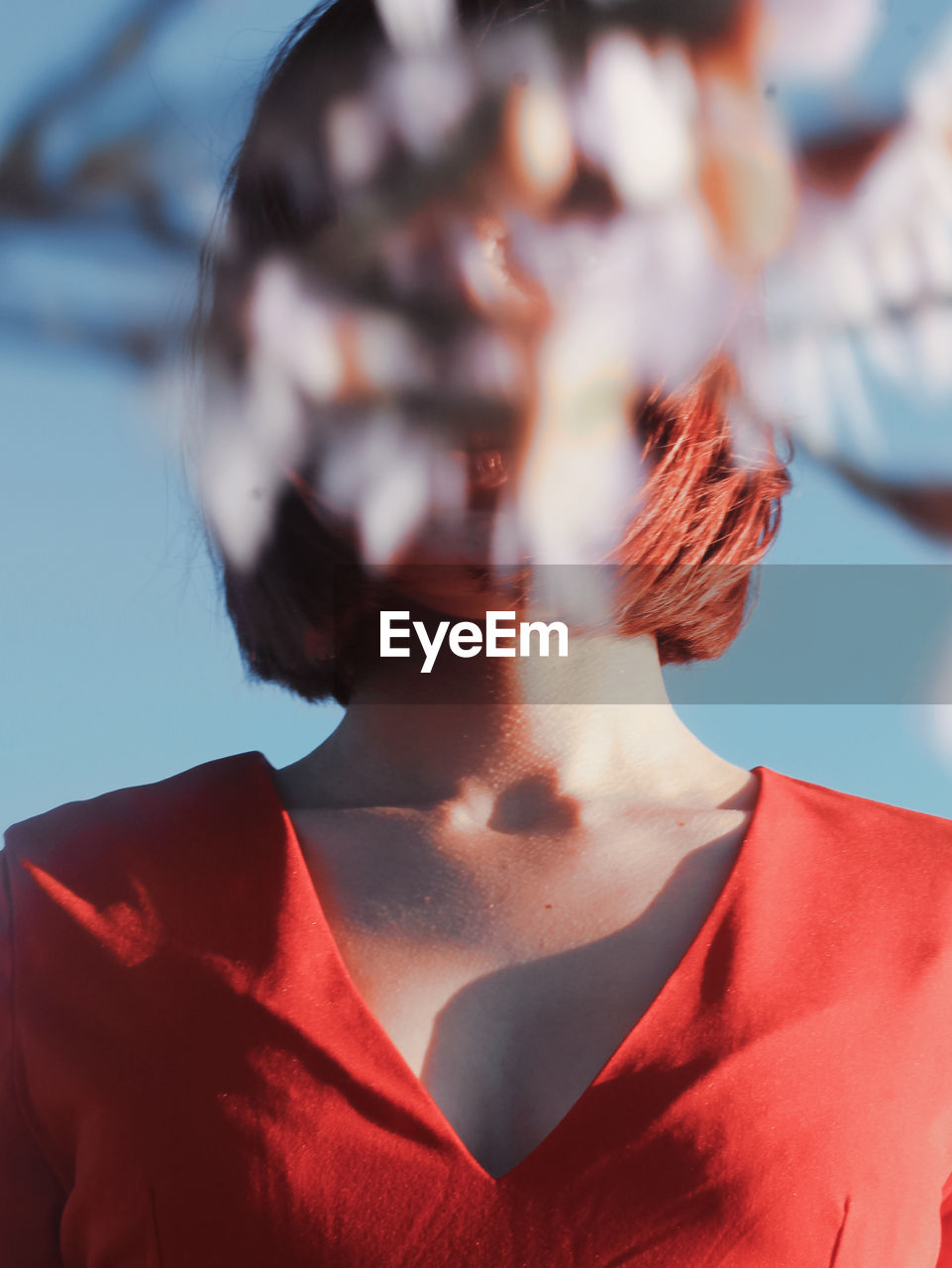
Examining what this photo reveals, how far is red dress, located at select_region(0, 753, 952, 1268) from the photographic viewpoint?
0.42 meters

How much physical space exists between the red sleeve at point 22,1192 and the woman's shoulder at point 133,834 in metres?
0.08

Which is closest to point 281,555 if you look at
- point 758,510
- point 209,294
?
point 209,294

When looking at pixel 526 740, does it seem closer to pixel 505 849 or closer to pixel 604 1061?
pixel 505 849

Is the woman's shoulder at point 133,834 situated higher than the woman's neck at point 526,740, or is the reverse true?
the woman's neck at point 526,740

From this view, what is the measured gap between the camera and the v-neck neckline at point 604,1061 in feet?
1.40

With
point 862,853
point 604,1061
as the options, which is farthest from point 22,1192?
point 862,853

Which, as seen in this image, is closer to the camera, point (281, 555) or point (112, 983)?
point (112, 983)

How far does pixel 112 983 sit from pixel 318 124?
41cm

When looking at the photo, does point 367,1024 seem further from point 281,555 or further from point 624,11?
point 624,11

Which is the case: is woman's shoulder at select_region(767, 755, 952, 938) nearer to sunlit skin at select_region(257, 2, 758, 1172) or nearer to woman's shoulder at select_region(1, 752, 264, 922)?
sunlit skin at select_region(257, 2, 758, 1172)

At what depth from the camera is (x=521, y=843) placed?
0.54 meters

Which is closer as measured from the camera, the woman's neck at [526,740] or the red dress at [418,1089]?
the red dress at [418,1089]

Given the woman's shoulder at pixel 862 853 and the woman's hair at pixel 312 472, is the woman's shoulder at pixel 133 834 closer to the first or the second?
the woman's hair at pixel 312 472

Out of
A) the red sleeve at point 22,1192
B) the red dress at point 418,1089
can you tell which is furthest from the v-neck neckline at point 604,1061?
the red sleeve at point 22,1192
